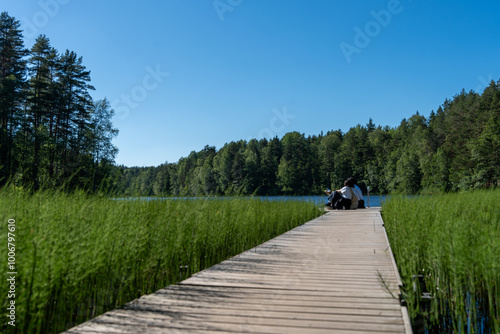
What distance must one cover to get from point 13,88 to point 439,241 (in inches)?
1005

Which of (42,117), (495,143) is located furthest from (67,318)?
(495,143)

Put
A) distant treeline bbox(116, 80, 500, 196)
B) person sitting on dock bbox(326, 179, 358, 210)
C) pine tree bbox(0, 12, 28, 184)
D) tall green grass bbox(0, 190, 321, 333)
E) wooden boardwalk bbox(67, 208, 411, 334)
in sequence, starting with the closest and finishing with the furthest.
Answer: wooden boardwalk bbox(67, 208, 411, 334)
tall green grass bbox(0, 190, 321, 333)
person sitting on dock bbox(326, 179, 358, 210)
pine tree bbox(0, 12, 28, 184)
distant treeline bbox(116, 80, 500, 196)

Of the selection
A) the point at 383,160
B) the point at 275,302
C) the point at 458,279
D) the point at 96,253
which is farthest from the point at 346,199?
the point at 383,160

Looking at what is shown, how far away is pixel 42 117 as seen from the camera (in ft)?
83.3

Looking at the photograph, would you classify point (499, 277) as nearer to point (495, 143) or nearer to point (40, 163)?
point (40, 163)

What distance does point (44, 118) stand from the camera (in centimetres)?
2545

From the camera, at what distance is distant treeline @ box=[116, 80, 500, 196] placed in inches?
1243

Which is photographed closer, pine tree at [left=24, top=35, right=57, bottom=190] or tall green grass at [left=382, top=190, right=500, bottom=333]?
tall green grass at [left=382, top=190, right=500, bottom=333]

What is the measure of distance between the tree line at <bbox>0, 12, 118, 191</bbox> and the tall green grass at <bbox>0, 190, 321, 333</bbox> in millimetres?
17250

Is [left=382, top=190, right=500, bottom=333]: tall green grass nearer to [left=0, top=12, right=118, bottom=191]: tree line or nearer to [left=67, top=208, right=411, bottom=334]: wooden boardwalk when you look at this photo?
[left=67, top=208, right=411, bottom=334]: wooden boardwalk

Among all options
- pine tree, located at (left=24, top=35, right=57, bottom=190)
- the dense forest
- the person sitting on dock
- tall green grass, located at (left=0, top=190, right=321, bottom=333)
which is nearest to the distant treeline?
the dense forest

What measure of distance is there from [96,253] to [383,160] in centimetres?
6436

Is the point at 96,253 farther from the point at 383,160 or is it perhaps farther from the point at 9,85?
the point at 383,160

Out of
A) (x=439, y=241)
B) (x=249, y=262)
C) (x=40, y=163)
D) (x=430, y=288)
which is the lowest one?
(x=430, y=288)
